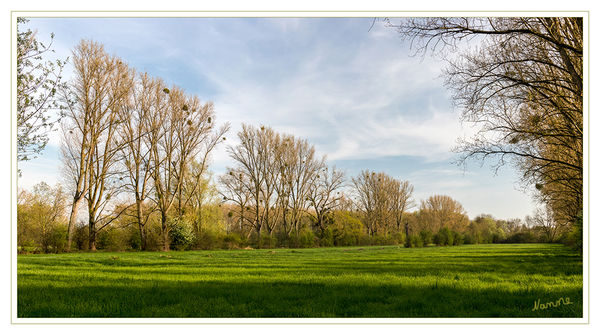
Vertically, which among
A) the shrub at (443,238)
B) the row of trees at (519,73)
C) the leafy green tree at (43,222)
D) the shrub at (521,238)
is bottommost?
the shrub at (521,238)

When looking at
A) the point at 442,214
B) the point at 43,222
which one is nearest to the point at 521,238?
the point at 442,214

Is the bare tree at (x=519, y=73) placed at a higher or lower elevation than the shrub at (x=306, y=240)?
higher

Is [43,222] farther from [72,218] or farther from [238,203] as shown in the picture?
[238,203]

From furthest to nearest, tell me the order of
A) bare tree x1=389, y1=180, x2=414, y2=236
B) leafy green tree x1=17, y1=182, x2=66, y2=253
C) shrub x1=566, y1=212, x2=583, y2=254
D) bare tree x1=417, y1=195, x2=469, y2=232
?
bare tree x1=417, y1=195, x2=469, y2=232 < bare tree x1=389, y1=180, x2=414, y2=236 < leafy green tree x1=17, y1=182, x2=66, y2=253 < shrub x1=566, y1=212, x2=583, y2=254

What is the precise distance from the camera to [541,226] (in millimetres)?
40469

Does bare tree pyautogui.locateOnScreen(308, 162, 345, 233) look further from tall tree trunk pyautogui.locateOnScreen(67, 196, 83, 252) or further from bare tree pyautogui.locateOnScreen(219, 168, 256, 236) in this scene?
tall tree trunk pyautogui.locateOnScreen(67, 196, 83, 252)

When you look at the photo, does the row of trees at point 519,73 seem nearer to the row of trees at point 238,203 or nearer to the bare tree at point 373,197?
the row of trees at point 238,203

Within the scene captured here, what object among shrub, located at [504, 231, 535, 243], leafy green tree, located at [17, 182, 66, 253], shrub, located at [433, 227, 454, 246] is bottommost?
shrub, located at [504, 231, 535, 243]

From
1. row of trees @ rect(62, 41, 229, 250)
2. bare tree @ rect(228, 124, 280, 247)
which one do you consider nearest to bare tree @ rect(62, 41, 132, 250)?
row of trees @ rect(62, 41, 229, 250)


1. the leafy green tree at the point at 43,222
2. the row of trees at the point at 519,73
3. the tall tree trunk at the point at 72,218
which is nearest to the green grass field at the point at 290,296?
the row of trees at the point at 519,73

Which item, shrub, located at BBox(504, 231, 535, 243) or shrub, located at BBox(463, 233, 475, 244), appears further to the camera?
shrub, located at BBox(504, 231, 535, 243)

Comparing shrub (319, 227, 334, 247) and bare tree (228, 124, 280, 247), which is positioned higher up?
bare tree (228, 124, 280, 247)

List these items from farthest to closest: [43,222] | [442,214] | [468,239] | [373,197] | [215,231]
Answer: [442,214] → [373,197] → [468,239] → [215,231] → [43,222]
